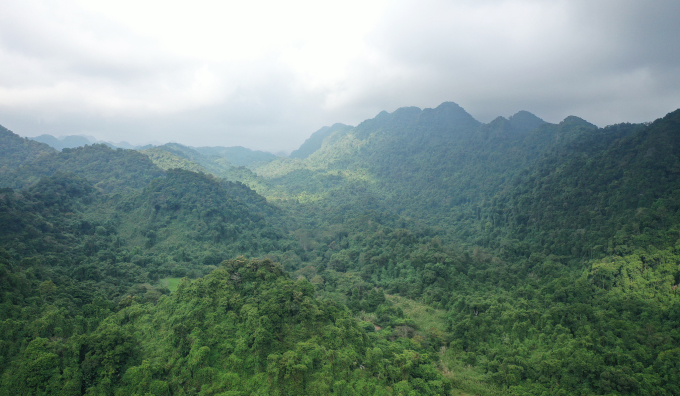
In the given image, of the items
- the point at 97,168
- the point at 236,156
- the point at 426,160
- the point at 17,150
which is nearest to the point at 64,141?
the point at 236,156

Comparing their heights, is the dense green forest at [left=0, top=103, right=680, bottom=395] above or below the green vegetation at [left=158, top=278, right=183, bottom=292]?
above

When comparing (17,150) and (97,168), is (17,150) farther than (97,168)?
Yes

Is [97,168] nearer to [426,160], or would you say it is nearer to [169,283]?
→ [169,283]

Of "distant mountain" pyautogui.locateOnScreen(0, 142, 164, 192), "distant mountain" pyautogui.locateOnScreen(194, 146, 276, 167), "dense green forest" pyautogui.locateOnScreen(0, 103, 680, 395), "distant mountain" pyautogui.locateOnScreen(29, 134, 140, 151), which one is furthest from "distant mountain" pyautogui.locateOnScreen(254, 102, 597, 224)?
"distant mountain" pyautogui.locateOnScreen(29, 134, 140, 151)

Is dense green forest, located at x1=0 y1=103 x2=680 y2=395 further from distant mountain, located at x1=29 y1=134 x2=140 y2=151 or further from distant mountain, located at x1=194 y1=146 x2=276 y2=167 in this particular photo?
distant mountain, located at x1=194 y1=146 x2=276 y2=167

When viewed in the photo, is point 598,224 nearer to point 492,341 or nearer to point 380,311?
point 492,341

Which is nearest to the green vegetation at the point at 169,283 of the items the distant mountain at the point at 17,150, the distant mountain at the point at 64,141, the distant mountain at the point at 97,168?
the distant mountain at the point at 97,168

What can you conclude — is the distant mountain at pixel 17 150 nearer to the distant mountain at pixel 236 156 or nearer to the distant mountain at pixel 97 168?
the distant mountain at pixel 97 168

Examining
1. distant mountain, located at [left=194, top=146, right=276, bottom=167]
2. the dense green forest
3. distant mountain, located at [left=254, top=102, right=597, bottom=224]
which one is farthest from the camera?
distant mountain, located at [left=194, top=146, right=276, bottom=167]

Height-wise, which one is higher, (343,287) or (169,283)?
(169,283)
